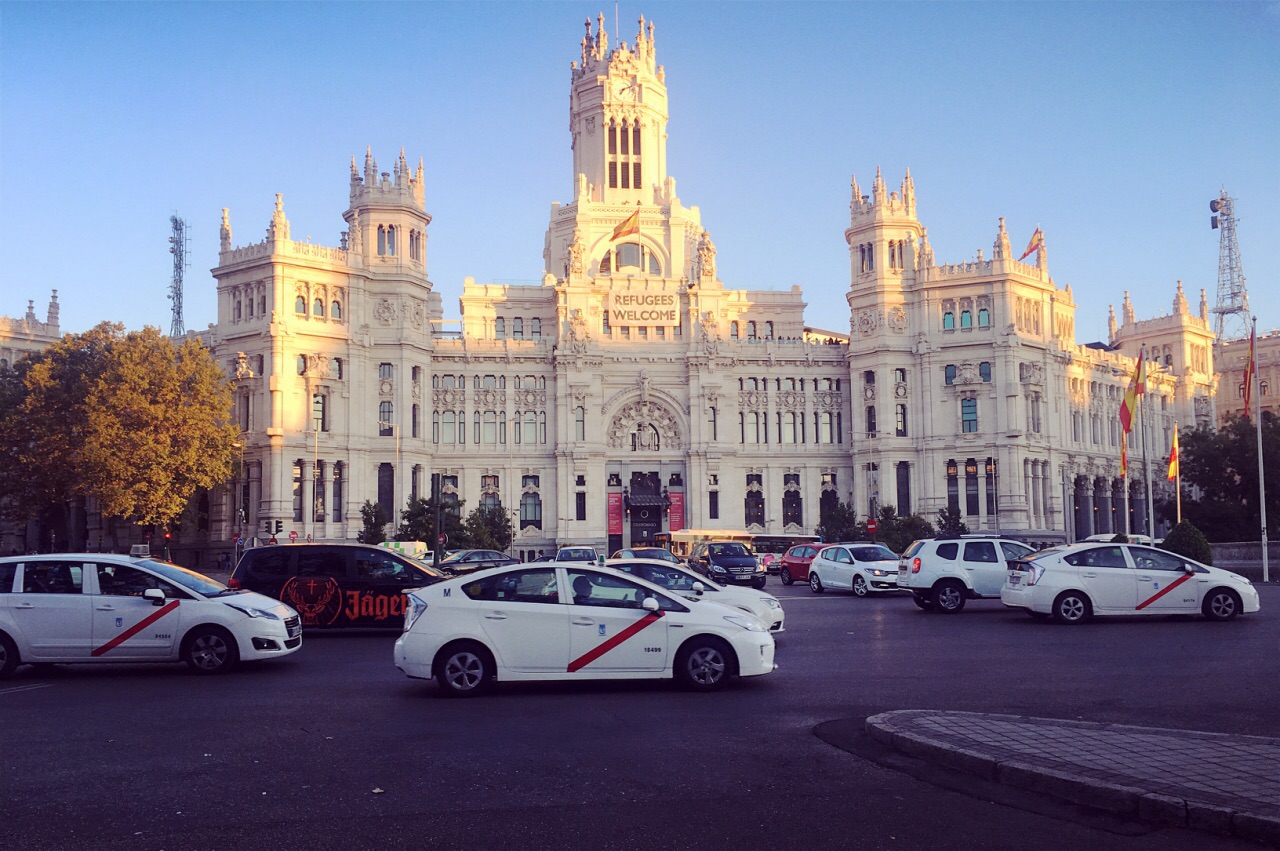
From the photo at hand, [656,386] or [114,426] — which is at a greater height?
[656,386]

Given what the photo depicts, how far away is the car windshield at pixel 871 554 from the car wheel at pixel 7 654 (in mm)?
25538

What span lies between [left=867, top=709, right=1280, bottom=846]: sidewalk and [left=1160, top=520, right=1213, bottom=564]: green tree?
92.8ft

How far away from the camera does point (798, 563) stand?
153 ft

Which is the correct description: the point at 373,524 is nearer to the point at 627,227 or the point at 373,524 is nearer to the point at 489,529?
the point at 489,529

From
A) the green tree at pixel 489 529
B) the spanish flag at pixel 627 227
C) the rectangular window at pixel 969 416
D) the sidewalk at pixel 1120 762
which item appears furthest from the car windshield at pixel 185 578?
the rectangular window at pixel 969 416

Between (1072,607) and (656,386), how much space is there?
61027 millimetres

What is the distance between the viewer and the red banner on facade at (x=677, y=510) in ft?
272

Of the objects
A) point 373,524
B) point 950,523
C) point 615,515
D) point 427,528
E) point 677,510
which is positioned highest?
point 677,510

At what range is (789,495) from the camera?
3359 inches

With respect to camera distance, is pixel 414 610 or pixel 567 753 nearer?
pixel 567 753

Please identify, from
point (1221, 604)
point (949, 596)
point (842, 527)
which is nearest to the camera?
point (1221, 604)

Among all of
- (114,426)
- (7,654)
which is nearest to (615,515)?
(114,426)

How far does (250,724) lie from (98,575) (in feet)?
20.7

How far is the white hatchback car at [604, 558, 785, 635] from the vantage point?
21.6m
